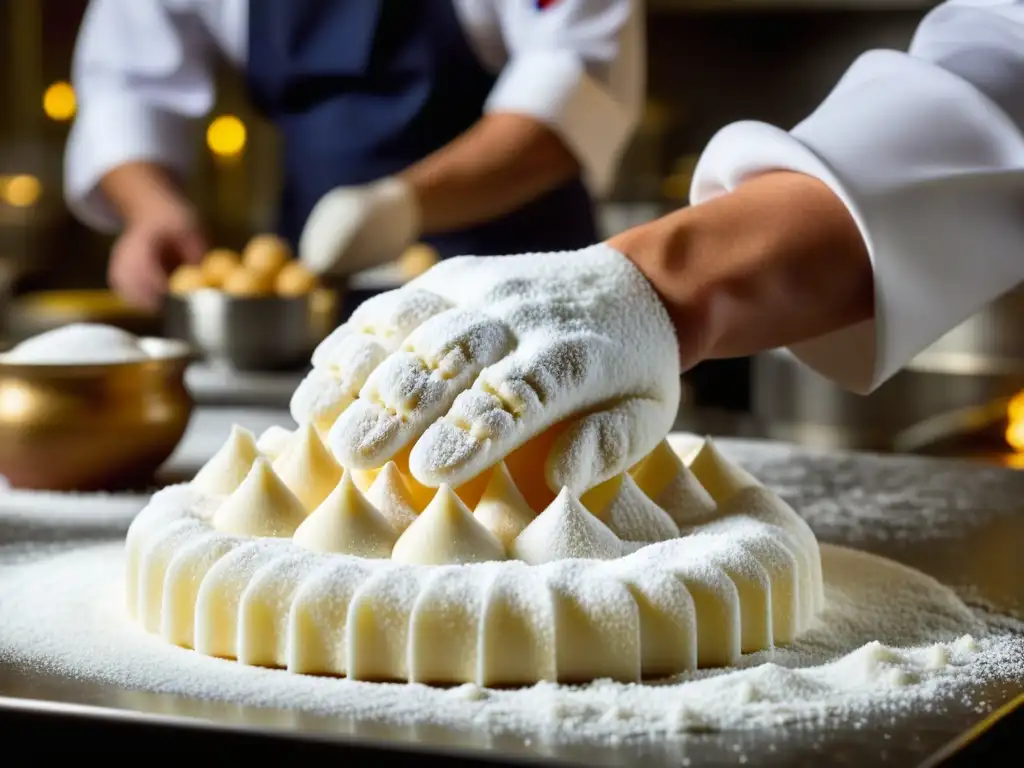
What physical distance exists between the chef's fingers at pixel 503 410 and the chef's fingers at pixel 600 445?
0.8 inches

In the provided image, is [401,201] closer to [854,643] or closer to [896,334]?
[896,334]

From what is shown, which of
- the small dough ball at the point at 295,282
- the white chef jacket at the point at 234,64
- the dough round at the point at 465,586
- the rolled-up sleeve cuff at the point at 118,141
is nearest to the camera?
the dough round at the point at 465,586

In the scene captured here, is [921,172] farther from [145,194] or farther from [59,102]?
[59,102]

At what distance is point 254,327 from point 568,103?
808mm

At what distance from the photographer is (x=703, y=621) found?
33.5 inches

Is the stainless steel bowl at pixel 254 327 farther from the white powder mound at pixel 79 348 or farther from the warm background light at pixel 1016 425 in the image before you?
the warm background light at pixel 1016 425

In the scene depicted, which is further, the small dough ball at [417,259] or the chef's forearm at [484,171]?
the small dough ball at [417,259]

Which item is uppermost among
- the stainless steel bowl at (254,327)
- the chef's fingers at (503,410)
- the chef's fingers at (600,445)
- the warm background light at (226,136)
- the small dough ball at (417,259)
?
the chef's fingers at (503,410)

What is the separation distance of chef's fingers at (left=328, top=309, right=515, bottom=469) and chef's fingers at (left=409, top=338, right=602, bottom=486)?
0.04ft

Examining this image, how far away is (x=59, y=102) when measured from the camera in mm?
6047

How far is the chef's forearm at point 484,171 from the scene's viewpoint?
261 centimetres

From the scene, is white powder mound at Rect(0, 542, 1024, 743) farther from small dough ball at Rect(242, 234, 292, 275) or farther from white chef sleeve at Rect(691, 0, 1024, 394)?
small dough ball at Rect(242, 234, 292, 275)

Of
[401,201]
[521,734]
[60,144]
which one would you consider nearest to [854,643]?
[521,734]

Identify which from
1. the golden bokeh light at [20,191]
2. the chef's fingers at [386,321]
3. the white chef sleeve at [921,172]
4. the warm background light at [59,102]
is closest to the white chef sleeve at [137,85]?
the white chef sleeve at [921,172]
